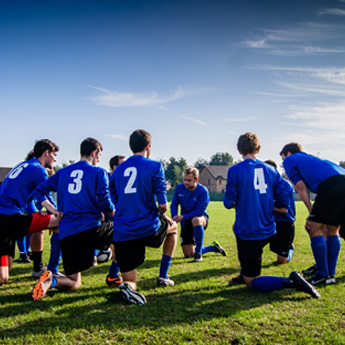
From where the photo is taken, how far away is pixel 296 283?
407 cm

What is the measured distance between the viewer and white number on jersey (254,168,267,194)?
4562mm

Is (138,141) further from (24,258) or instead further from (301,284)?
(24,258)

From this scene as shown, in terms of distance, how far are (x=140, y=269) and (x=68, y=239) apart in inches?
79.5

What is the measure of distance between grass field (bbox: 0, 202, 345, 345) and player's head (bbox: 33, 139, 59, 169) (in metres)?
2.07

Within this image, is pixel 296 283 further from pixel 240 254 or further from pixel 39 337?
pixel 39 337

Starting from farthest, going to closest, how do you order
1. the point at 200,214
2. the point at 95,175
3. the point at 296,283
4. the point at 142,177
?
the point at 200,214
the point at 95,175
the point at 142,177
the point at 296,283

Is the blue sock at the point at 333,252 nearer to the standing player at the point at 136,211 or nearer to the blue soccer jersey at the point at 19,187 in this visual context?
the standing player at the point at 136,211

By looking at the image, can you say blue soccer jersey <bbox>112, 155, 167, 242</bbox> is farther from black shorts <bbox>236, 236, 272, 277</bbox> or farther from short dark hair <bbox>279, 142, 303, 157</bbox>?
short dark hair <bbox>279, 142, 303, 157</bbox>

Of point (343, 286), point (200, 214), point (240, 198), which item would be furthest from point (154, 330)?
point (200, 214)

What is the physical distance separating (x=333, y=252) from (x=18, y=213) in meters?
5.19

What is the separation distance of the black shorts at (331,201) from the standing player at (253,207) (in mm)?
617

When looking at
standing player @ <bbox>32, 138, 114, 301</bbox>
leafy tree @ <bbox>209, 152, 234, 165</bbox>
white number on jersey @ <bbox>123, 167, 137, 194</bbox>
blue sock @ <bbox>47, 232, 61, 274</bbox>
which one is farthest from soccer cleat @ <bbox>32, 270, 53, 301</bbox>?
leafy tree @ <bbox>209, 152, 234, 165</bbox>

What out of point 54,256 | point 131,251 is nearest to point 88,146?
point 131,251

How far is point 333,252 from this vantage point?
513cm
